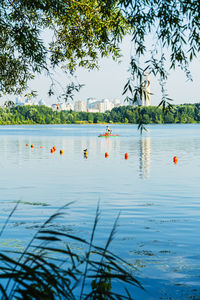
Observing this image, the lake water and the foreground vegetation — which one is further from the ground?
the foreground vegetation

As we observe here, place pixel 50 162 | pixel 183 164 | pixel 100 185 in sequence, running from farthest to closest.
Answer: pixel 50 162
pixel 183 164
pixel 100 185

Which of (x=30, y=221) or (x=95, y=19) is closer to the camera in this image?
(x=95, y=19)

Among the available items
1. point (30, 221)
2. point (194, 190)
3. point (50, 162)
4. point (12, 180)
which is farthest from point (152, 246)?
point (50, 162)

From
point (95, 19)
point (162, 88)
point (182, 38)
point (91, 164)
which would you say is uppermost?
point (95, 19)

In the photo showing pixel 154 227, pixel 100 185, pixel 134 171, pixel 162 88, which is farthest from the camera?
pixel 134 171

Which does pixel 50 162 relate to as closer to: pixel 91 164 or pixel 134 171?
pixel 91 164

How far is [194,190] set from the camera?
2402 centimetres

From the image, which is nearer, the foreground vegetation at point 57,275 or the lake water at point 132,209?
the foreground vegetation at point 57,275

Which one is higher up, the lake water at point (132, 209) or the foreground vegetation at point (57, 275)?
the foreground vegetation at point (57, 275)

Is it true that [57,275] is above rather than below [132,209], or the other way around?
above

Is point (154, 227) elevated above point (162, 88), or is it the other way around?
point (162, 88)

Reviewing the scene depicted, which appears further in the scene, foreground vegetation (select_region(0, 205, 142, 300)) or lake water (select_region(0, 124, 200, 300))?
lake water (select_region(0, 124, 200, 300))

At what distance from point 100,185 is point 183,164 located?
46.6 feet

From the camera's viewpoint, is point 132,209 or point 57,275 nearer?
point 57,275
